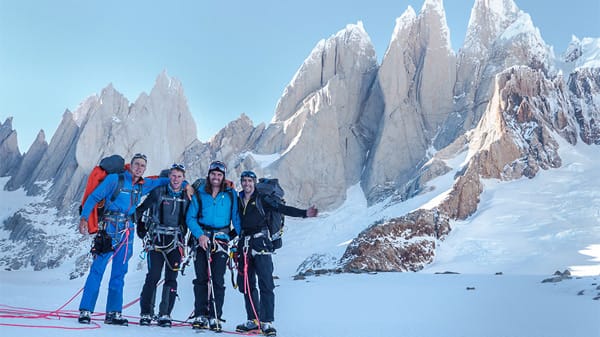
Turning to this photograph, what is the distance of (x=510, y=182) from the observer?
46.1 meters

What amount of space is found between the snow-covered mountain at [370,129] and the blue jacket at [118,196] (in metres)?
41.0

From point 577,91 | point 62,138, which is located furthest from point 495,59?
point 62,138

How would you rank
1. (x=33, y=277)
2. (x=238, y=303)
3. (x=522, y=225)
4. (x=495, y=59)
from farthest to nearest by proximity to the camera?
(x=495, y=59)
(x=33, y=277)
(x=522, y=225)
(x=238, y=303)

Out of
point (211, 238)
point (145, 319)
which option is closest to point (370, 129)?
point (211, 238)

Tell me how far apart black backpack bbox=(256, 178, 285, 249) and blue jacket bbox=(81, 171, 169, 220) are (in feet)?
5.56

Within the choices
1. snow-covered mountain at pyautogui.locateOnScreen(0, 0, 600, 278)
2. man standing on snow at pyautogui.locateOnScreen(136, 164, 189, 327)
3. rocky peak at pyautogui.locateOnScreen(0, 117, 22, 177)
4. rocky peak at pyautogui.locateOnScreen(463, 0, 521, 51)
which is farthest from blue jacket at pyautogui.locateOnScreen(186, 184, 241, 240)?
rocky peak at pyautogui.locateOnScreen(0, 117, 22, 177)

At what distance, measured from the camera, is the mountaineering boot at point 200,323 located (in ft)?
21.0

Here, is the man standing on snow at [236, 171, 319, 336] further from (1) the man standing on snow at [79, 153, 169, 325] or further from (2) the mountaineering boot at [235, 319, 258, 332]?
(1) the man standing on snow at [79, 153, 169, 325]

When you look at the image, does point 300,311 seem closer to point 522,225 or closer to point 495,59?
point 522,225

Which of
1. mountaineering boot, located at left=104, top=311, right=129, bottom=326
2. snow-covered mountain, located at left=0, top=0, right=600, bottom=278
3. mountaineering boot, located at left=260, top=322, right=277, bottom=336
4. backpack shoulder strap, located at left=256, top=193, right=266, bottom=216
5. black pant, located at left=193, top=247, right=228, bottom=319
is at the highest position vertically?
snow-covered mountain, located at left=0, top=0, right=600, bottom=278

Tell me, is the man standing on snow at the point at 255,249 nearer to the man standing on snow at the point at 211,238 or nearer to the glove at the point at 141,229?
the man standing on snow at the point at 211,238

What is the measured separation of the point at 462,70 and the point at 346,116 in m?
21.5

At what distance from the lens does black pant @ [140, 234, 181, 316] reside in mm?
6711

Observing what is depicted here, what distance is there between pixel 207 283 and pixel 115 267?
1.32 m
